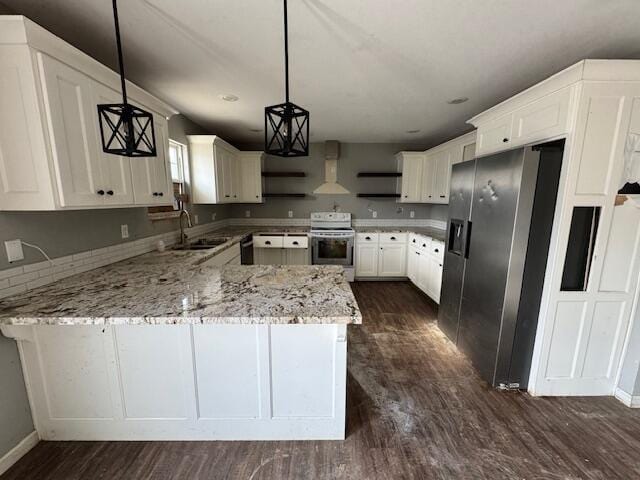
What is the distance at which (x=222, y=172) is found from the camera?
372cm

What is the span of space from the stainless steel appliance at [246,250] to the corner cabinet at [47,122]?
224cm

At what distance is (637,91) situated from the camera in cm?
165

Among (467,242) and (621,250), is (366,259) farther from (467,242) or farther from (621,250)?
(621,250)

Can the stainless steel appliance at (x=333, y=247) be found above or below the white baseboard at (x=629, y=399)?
above

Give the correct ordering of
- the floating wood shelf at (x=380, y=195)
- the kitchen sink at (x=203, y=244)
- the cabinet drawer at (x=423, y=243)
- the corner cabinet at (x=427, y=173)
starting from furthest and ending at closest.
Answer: the floating wood shelf at (x=380, y=195) < the corner cabinet at (x=427, y=173) < the cabinet drawer at (x=423, y=243) < the kitchen sink at (x=203, y=244)

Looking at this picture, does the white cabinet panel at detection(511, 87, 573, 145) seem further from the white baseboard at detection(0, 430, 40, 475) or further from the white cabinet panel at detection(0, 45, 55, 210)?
the white baseboard at detection(0, 430, 40, 475)

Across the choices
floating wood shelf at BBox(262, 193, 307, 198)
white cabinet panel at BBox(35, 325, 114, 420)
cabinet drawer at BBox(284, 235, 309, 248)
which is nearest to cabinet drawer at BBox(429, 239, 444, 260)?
cabinet drawer at BBox(284, 235, 309, 248)

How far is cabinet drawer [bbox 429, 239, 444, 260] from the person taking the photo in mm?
3287

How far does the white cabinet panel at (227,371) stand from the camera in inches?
58.3

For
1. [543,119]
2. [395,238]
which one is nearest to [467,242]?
[543,119]

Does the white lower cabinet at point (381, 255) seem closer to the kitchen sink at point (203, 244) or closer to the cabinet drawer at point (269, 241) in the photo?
the cabinet drawer at point (269, 241)

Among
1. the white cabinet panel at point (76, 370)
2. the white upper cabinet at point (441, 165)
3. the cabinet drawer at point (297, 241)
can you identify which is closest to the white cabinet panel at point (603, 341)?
the white upper cabinet at point (441, 165)

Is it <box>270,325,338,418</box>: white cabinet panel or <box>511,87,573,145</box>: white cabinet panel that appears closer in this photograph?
<box>270,325,338,418</box>: white cabinet panel

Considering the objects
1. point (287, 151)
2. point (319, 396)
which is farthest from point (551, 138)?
point (319, 396)
